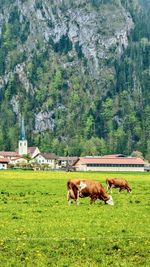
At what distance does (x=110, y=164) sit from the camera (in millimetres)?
196625

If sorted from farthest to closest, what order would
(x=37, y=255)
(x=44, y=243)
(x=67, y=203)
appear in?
1. (x=67, y=203)
2. (x=44, y=243)
3. (x=37, y=255)

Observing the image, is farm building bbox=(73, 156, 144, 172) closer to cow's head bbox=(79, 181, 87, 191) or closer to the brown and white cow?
the brown and white cow

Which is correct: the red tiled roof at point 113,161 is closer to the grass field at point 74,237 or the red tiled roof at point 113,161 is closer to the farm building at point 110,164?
the farm building at point 110,164

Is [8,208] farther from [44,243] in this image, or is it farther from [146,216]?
[44,243]

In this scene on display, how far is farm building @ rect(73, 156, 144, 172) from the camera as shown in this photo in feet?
635

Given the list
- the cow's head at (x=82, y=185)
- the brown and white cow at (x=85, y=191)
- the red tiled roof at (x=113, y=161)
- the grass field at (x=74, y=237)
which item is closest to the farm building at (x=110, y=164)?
the red tiled roof at (x=113, y=161)

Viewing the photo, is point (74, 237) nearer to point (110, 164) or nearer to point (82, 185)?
point (82, 185)

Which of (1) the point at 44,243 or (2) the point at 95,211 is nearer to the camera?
(1) the point at 44,243

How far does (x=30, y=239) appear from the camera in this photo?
2439 cm

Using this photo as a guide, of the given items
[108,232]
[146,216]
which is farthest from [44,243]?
[146,216]

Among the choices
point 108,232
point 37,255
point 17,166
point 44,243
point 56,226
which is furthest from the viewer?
point 17,166

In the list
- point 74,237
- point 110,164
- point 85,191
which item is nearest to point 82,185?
point 85,191

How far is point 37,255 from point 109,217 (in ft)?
32.8

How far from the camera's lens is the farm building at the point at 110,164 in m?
194
